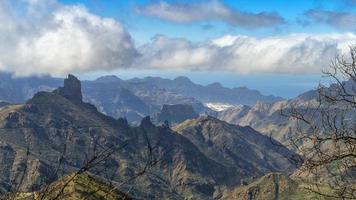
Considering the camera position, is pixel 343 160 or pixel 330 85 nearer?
pixel 343 160

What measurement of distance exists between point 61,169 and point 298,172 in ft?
23.4

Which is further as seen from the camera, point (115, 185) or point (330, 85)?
point (330, 85)

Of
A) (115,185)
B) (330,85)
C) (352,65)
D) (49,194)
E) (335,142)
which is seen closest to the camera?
(49,194)

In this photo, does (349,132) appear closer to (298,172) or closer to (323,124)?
(323,124)

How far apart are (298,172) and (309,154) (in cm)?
88

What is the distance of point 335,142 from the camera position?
1538 centimetres

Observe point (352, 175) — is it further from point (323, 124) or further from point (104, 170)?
point (104, 170)

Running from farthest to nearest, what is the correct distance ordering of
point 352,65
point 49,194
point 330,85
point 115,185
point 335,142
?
point 330,85 → point 352,65 → point 335,142 → point 115,185 → point 49,194

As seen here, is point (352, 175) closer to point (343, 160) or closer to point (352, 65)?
point (343, 160)

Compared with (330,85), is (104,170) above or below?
below

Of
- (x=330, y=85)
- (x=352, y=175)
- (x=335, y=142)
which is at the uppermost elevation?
(x=330, y=85)

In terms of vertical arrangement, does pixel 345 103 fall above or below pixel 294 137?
above

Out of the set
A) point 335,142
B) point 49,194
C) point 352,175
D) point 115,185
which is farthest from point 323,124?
point 49,194

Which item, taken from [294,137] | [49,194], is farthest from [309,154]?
[49,194]
